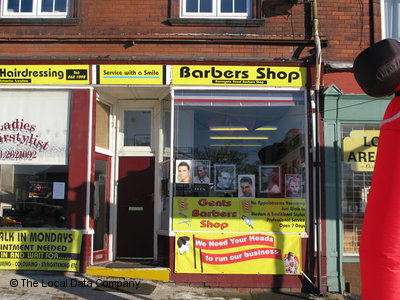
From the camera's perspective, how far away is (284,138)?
726 cm

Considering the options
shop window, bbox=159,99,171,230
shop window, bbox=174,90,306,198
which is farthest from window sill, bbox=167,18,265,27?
shop window, bbox=159,99,171,230

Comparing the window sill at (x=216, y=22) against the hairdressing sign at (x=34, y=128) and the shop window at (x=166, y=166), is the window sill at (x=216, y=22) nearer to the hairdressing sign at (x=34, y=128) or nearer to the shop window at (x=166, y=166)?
the shop window at (x=166, y=166)

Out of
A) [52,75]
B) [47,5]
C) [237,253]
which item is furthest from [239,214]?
[47,5]

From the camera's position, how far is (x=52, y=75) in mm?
7223

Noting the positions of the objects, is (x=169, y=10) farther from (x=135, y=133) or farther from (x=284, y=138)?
(x=284, y=138)

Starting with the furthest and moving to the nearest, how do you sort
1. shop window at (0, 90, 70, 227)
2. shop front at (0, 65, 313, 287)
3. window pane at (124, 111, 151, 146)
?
window pane at (124, 111, 151, 146), shop window at (0, 90, 70, 227), shop front at (0, 65, 313, 287)

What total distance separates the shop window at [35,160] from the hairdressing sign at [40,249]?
0.19 m

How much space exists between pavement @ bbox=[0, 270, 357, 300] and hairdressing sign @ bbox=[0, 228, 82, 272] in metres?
0.13

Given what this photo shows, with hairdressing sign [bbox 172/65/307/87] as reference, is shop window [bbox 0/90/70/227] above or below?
below

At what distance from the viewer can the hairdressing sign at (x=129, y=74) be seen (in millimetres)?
7199

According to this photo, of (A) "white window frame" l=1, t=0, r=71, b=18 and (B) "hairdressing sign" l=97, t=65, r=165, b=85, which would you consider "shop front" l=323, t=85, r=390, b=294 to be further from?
(A) "white window frame" l=1, t=0, r=71, b=18

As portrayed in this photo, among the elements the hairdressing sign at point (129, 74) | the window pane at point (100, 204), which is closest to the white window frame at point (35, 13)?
the hairdressing sign at point (129, 74)

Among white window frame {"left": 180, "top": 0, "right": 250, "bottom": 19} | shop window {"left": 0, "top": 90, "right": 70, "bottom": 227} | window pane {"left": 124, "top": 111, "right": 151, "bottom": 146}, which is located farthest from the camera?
window pane {"left": 124, "top": 111, "right": 151, "bottom": 146}

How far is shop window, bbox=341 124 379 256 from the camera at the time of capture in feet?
23.0
